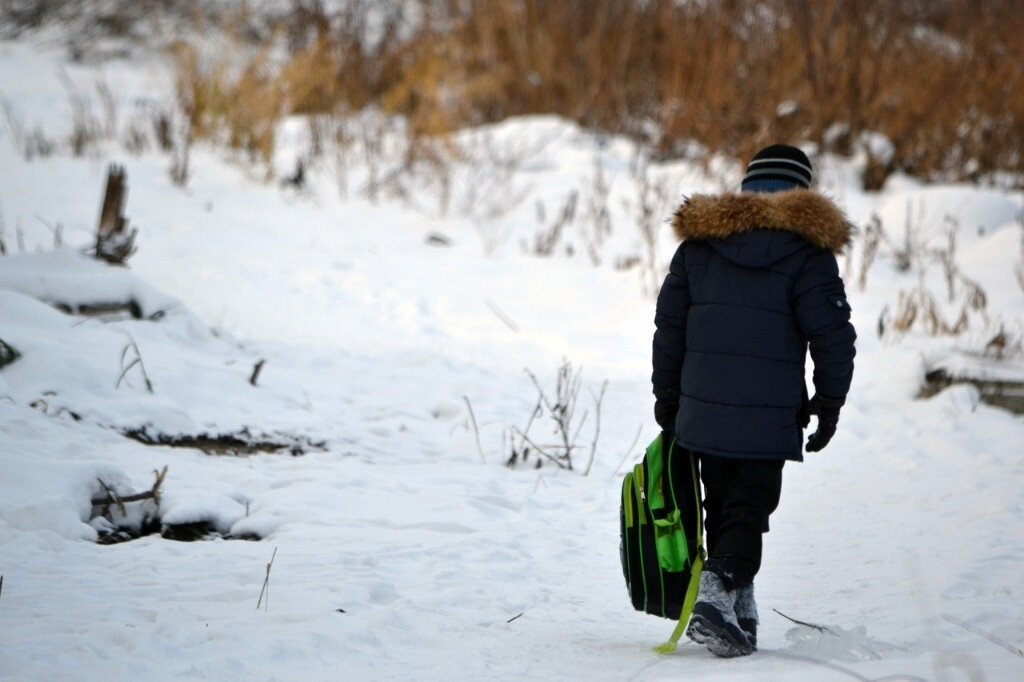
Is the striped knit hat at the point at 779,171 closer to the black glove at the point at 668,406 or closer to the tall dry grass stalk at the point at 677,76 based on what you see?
the black glove at the point at 668,406

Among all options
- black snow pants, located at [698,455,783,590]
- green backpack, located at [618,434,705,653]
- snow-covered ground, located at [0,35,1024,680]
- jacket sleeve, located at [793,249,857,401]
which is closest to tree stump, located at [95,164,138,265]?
snow-covered ground, located at [0,35,1024,680]

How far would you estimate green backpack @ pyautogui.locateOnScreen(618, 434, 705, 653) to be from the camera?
2229mm

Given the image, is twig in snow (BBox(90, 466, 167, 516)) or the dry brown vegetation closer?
twig in snow (BBox(90, 466, 167, 516))

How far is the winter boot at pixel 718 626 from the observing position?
2.05m

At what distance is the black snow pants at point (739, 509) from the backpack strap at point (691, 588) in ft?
0.10

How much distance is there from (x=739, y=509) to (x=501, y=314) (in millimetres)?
4000

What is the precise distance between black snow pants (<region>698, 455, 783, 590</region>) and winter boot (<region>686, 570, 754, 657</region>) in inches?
1.7

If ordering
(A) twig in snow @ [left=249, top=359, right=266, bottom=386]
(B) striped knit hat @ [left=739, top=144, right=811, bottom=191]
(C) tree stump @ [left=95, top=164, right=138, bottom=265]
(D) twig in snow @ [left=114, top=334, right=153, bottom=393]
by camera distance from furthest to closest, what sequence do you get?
(C) tree stump @ [left=95, top=164, right=138, bottom=265], (A) twig in snow @ [left=249, top=359, right=266, bottom=386], (D) twig in snow @ [left=114, top=334, right=153, bottom=393], (B) striped knit hat @ [left=739, top=144, right=811, bottom=191]

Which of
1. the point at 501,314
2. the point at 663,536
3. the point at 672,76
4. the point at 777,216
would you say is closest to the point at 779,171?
the point at 777,216

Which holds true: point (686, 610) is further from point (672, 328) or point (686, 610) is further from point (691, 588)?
point (672, 328)

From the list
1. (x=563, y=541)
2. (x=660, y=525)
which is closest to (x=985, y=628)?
(x=660, y=525)

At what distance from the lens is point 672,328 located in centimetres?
236

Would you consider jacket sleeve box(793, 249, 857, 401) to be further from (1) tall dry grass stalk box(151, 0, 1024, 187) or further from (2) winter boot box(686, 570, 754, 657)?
(1) tall dry grass stalk box(151, 0, 1024, 187)

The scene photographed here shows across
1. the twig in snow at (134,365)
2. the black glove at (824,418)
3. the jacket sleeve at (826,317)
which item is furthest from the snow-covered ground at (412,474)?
the jacket sleeve at (826,317)
